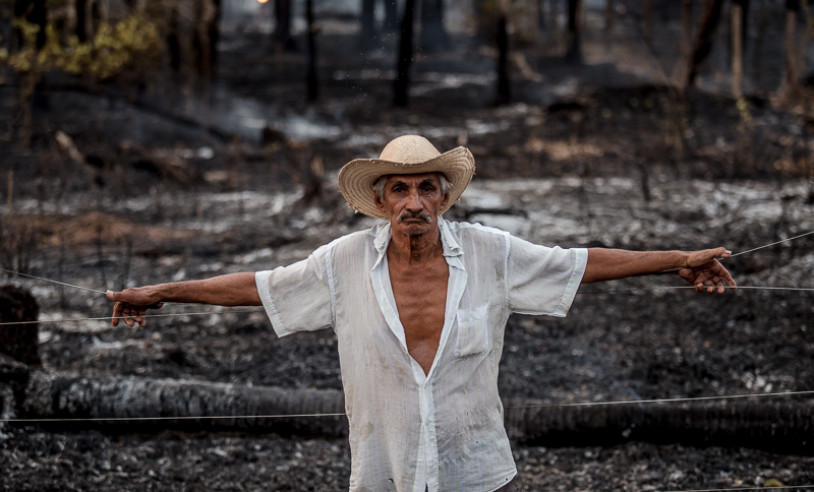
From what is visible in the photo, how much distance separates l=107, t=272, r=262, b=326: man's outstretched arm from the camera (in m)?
2.49

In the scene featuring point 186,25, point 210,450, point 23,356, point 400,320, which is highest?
point 186,25

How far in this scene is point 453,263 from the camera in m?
2.44

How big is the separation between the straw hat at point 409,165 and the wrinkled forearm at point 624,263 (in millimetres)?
456

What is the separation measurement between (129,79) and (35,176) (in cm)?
457

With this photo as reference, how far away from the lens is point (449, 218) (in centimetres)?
817

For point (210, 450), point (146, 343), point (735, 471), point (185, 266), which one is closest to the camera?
point (735, 471)

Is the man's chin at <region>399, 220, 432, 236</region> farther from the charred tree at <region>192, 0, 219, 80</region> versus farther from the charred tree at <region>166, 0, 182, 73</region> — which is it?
the charred tree at <region>166, 0, 182, 73</region>

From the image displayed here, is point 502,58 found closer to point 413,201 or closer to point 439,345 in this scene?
point 413,201

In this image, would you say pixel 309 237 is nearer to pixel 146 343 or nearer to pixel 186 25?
pixel 146 343

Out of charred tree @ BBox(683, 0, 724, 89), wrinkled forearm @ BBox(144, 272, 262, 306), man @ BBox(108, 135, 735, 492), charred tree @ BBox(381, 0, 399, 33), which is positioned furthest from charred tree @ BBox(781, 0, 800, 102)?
wrinkled forearm @ BBox(144, 272, 262, 306)

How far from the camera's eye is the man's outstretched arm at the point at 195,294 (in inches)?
98.0

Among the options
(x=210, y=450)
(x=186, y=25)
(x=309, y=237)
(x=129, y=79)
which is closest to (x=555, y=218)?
(x=309, y=237)

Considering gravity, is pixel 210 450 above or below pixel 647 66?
below

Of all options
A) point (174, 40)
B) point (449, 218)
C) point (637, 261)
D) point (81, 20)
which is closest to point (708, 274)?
point (637, 261)
